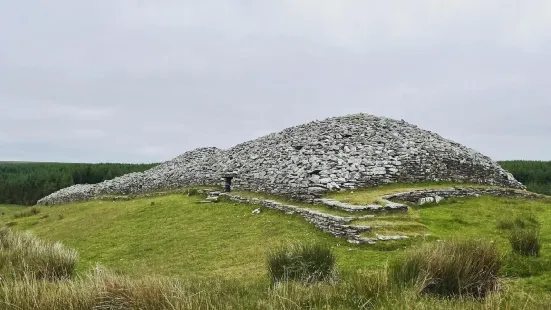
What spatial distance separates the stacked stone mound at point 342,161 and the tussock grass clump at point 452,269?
12.1 metres

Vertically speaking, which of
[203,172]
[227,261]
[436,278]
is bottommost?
[227,261]

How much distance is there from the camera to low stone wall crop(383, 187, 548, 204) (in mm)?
19297

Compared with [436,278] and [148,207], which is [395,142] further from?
[436,278]

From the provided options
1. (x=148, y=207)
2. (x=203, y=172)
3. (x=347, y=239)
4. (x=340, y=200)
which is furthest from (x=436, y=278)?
(x=203, y=172)

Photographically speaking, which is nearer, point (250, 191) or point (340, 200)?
point (340, 200)

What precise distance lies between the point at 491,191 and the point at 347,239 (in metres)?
11.4

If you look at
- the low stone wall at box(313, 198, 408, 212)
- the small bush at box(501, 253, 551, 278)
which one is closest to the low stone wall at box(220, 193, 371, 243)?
the low stone wall at box(313, 198, 408, 212)

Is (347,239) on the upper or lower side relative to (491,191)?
lower

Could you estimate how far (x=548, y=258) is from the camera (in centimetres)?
984

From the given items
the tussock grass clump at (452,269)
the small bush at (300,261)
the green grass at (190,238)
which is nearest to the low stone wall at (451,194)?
the green grass at (190,238)

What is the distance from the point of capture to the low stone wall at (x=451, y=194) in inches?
760

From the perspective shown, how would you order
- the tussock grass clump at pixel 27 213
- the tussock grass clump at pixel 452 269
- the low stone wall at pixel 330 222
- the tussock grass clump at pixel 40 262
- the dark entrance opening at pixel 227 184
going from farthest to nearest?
the tussock grass clump at pixel 27 213, the dark entrance opening at pixel 227 184, the low stone wall at pixel 330 222, the tussock grass clump at pixel 40 262, the tussock grass clump at pixel 452 269

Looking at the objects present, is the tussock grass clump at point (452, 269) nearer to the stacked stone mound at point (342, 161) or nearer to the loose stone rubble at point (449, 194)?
the loose stone rubble at point (449, 194)

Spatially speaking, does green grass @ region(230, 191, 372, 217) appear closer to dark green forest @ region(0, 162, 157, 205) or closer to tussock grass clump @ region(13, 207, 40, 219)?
tussock grass clump @ region(13, 207, 40, 219)
